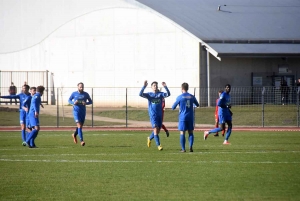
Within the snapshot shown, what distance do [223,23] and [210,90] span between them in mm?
6332

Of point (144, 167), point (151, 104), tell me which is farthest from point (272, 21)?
point (144, 167)

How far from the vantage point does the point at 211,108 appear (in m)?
42.0

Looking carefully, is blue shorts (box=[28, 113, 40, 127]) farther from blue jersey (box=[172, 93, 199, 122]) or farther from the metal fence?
the metal fence

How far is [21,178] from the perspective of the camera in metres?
14.6

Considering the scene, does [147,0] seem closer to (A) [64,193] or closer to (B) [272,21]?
(B) [272,21]

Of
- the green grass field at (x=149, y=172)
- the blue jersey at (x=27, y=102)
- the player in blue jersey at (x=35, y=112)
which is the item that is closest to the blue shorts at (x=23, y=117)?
the blue jersey at (x=27, y=102)

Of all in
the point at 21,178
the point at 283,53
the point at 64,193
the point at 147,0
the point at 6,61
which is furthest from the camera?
the point at 6,61

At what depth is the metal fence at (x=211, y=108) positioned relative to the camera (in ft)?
127

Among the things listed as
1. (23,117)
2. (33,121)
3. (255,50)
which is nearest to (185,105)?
(33,121)

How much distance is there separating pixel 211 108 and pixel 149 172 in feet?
87.9

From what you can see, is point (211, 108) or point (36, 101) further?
point (211, 108)

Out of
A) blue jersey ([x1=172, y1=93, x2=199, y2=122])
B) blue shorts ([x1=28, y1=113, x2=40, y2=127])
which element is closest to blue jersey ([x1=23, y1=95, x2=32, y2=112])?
blue shorts ([x1=28, y1=113, x2=40, y2=127])

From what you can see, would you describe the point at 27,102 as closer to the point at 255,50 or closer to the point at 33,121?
the point at 33,121

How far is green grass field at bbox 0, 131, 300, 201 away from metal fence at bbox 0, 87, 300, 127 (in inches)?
570
